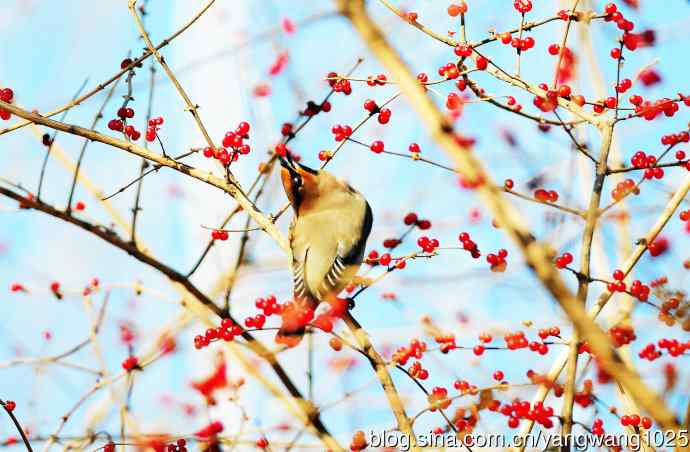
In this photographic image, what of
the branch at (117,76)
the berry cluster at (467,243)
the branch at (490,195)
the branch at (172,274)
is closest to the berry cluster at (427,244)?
the berry cluster at (467,243)

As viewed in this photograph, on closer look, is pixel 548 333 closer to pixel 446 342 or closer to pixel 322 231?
pixel 446 342

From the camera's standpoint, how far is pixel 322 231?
451 centimetres

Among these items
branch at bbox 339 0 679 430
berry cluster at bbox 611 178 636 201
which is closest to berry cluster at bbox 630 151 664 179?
berry cluster at bbox 611 178 636 201

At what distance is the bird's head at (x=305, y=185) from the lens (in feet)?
15.1

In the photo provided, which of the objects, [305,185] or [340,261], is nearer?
[340,261]

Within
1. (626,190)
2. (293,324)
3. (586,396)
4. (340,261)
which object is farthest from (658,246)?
(340,261)

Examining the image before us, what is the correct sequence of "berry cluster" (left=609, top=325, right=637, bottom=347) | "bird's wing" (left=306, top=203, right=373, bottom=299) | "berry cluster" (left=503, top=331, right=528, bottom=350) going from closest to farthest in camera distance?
1. "berry cluster" (left=609, top=325, right=637, bottom=347)
2. "berry cluster" (left=503, top=331, right=528, bottom=350)
3. "bird's wing" (left=306, top=203, right=373, bottom=299)

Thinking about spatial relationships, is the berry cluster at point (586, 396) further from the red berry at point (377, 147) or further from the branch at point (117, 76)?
the branch at point (117, 76)

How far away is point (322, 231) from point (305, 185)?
42 cm

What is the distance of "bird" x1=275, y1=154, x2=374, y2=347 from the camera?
408 centimetres

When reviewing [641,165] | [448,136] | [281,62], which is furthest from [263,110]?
[448,136]

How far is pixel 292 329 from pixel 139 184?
0.89 meters

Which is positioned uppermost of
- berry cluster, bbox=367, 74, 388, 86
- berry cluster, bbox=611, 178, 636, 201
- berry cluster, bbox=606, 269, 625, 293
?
berry cluster, bbox=367, 74, 388, 86

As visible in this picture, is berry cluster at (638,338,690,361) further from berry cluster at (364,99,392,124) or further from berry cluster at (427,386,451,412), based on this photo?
berry cluster at (364,99,392,124)
